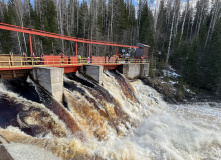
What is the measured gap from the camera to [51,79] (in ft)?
25.3

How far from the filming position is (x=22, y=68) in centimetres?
812

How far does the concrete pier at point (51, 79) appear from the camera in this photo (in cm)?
775

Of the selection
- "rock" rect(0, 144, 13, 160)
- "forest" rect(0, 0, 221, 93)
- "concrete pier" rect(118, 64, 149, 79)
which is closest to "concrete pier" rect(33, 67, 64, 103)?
"rock" rect(0, 144, 13, 160)

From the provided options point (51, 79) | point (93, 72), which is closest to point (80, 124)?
point (51, 79)

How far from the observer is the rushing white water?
588 cm

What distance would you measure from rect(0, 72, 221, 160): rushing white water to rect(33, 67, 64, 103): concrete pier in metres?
3.21

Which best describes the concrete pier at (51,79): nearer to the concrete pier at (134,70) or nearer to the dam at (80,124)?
the dam at (80,124)

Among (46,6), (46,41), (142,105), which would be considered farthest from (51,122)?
(46,6)

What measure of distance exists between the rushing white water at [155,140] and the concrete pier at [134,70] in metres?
3.89

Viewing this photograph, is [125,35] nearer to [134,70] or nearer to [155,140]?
[134,70]

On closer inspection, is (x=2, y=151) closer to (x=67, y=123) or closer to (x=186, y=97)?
(x=67, y=123)

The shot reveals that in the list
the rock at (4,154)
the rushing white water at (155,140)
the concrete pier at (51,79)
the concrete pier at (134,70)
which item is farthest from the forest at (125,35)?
the rock at (4,154)

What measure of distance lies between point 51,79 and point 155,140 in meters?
7.81

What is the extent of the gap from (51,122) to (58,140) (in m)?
1.18
